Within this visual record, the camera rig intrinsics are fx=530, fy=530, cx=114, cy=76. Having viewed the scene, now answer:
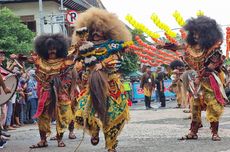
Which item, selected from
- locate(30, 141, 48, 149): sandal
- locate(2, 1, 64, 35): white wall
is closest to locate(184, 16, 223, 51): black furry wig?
locate(30, 141, 48, 149): sandal

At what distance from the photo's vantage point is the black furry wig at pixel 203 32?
8352mm

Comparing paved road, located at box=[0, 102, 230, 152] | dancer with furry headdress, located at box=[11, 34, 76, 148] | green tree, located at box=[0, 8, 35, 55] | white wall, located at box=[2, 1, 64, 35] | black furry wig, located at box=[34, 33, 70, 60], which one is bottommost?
paved road, located at box=[0, 102, 230, 152]

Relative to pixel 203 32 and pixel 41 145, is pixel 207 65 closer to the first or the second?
pixel 203 32

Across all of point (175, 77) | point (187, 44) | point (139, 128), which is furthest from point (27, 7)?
point (187, 44)

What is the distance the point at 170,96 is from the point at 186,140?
21577mm

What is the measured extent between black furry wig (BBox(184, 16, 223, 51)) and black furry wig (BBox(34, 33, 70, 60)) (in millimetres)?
2056

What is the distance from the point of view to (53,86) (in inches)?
342

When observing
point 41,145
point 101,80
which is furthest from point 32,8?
point 101,80

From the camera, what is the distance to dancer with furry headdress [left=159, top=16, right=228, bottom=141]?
8.33 metres

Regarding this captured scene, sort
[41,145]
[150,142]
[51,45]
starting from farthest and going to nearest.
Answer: [51,45] → [41,145] → [150,142]

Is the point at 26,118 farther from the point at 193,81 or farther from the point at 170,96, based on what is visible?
the point at 170,96

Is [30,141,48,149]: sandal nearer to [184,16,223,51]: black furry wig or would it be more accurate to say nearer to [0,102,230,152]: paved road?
[0,102,230,152]: paved road

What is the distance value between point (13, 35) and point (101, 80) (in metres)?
23.4

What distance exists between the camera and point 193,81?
8758 millimetres
